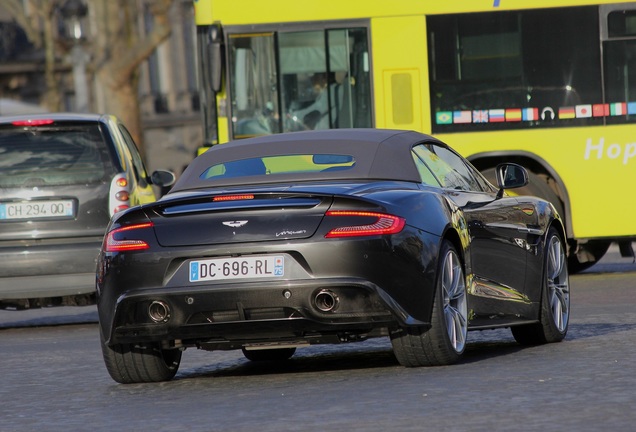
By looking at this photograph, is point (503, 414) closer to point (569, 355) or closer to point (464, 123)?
point (569, 355)

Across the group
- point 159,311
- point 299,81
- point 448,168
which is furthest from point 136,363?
point 299,81

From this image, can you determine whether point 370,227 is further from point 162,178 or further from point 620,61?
point 620,61

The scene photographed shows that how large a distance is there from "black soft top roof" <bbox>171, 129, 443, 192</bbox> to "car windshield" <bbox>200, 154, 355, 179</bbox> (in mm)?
38

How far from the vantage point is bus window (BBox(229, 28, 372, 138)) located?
17.1 m

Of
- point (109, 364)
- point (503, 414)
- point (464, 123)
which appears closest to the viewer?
point (503, 414)

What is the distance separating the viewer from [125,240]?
8.23 m

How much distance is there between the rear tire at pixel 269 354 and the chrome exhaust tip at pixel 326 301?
76.0 inches

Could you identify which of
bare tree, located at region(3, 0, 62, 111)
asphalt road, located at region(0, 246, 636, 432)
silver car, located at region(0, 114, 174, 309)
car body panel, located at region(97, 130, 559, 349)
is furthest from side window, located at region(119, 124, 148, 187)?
bare tree, located at region(3, 0, 62, 111)

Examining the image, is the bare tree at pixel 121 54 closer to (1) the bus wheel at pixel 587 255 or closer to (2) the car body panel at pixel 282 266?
(1) the bus wheel at pixel 587 255

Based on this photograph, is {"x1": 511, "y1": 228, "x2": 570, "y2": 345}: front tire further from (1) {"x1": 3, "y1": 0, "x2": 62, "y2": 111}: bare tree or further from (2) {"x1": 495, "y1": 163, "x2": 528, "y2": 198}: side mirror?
(1) {"x1": 3, "y1": 0, "x2": 62, "y2": 111}: bare tree

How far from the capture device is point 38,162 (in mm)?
13758

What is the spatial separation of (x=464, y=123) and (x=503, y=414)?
10.2 metres

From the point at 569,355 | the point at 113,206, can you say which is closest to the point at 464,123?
the point at 113,206

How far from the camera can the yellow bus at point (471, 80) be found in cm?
1661
